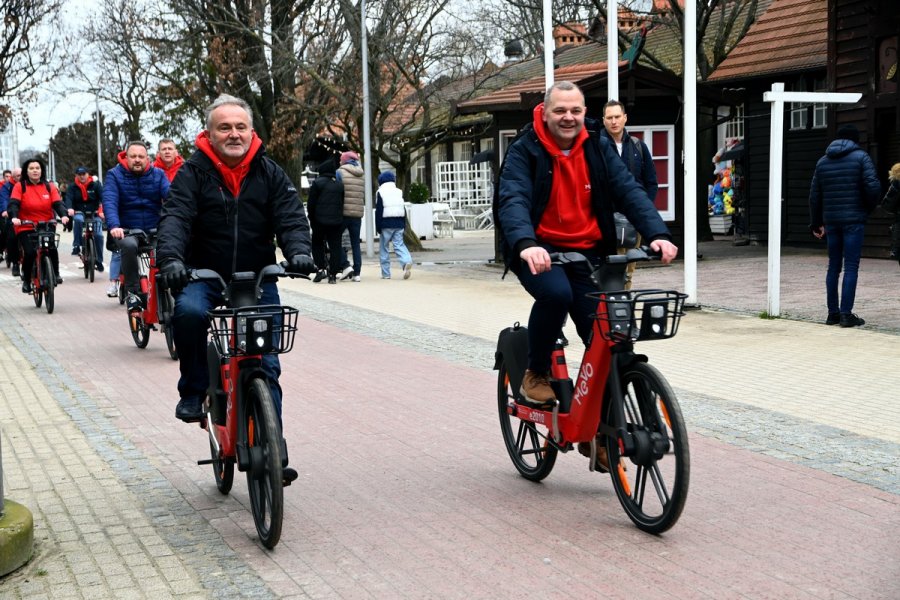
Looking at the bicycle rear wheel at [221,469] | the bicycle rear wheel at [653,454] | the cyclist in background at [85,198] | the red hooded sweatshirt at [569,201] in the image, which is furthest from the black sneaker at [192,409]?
the cyclist in background at [85,198]

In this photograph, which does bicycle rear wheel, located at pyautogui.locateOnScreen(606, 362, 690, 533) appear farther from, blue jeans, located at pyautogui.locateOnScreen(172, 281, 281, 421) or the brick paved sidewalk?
blue jeans, located at pyautogui.locateOnScreen(172, 281, 281, 421)

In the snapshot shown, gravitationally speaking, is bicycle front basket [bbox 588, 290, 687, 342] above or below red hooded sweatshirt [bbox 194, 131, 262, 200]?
below

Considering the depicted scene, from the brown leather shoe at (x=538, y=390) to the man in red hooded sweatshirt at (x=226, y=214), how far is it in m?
1.13

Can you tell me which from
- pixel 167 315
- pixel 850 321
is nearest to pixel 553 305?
pixel 167 315

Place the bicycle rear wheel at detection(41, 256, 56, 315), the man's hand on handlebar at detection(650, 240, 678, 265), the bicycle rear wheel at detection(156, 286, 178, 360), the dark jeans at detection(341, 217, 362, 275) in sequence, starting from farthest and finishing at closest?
the dark jeans at detection(341, 217, 362, 275)
the bicycle rear wheel at detection(41, 256, 56, 315)
the bicycle rear wheel at detection(156, 286, 178, 360)
the man's hand on handlebar at detection(650, 240, 678, 265)

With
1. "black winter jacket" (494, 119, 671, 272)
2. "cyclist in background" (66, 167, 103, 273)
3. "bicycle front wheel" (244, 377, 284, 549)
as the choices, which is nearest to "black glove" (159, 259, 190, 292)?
"bicycle front wheel" (244, 377, 284, 549)

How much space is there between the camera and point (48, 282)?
1515 cm

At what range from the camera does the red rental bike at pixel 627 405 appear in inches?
192

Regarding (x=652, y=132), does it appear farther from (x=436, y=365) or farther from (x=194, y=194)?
(x=194, y=194)

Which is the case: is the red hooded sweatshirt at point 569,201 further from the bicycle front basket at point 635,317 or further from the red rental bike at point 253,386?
the red rental bike at point 253,386

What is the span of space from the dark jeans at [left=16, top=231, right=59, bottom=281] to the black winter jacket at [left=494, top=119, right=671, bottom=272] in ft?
37.0

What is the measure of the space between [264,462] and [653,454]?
5.03 ft

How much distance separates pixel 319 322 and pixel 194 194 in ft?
27.1

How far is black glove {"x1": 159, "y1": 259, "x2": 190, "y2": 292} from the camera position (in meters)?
5.01
